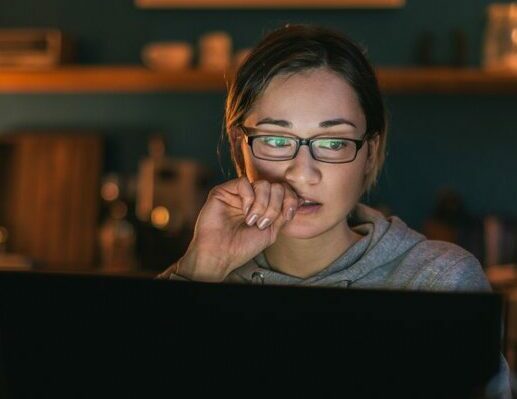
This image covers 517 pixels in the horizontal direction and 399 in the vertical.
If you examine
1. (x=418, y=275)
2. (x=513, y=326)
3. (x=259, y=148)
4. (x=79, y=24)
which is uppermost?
(x=79, y=24)

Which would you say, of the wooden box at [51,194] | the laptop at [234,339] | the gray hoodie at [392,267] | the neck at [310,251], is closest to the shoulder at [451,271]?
the gray hoodie at [392,267]

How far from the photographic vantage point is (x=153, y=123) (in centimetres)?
404

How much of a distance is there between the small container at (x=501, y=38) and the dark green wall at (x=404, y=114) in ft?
0.34

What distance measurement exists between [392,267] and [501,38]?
2643 mm

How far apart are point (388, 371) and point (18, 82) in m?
3.59

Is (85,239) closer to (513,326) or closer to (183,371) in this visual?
(513,326)

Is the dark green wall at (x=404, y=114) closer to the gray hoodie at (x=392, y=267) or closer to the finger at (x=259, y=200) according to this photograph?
the gray hoodie at (x=392, y=267)

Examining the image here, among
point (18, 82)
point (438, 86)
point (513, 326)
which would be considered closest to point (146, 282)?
point (513, 326)

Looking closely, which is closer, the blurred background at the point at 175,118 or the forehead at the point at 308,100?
the forehead at the point at 308,100

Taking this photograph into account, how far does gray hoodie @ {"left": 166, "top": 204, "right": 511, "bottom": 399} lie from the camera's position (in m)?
1.20

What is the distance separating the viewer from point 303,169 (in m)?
1.25

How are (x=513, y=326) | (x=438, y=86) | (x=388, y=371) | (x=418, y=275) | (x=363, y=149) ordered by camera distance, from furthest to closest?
(x=438, y=86) → (x=513, y=326) → (x=363, y=149) → (x=418, y=275) → (x=388, y=371)

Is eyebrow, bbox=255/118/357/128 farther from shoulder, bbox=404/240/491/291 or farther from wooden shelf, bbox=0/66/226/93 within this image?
wooden shelf, bbox=0/66/226/93

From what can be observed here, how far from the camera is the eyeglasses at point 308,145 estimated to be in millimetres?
1263
